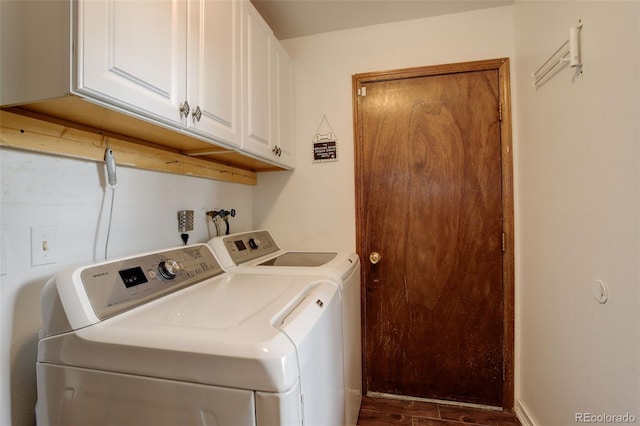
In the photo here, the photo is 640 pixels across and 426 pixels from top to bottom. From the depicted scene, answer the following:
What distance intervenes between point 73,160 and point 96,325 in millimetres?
582

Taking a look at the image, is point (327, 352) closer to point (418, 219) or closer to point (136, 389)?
point (136, 389)

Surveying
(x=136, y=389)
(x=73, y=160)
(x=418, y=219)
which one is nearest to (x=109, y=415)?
(x=136, y=389)

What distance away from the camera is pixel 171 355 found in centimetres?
65

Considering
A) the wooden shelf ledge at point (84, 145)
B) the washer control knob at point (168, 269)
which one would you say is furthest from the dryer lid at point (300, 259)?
the wooden shelf ledge at point (84, 145)

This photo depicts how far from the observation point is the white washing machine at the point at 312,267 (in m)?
1.31

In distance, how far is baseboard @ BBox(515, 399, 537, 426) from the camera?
1.61 m

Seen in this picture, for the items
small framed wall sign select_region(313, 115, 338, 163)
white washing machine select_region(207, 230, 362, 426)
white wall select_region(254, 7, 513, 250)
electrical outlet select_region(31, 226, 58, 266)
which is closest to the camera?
electrical outlet select_region(31, 226, 58, 266)

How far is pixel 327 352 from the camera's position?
96cm

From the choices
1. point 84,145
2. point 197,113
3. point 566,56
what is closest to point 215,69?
point 197,113

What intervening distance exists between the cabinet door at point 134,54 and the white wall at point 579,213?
1406mm

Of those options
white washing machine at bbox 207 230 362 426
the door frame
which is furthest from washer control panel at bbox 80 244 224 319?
the door frame

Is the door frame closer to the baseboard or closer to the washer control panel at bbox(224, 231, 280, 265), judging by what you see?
the baseboard

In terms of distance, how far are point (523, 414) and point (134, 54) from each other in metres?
2.46

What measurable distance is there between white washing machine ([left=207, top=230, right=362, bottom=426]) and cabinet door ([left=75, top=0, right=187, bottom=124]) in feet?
2.30
